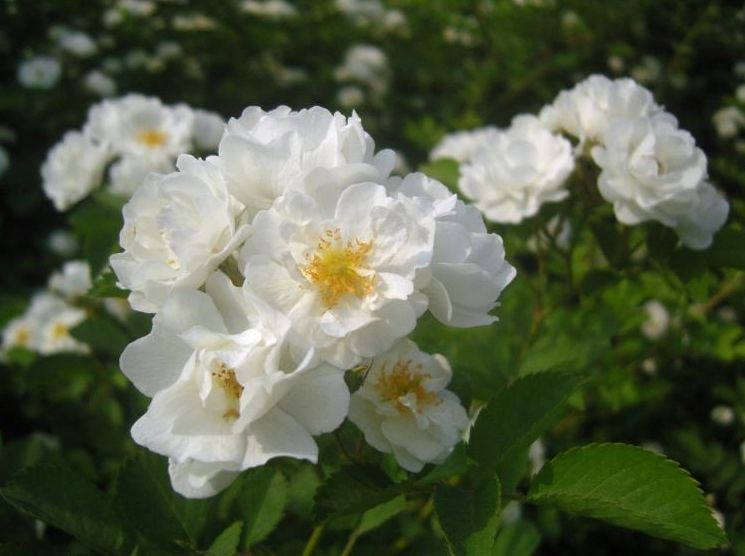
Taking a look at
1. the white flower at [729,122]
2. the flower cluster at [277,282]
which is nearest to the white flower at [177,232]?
the flower cluster at [277,282]

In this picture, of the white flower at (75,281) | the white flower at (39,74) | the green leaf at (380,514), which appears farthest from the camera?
the white flower at (39,74)

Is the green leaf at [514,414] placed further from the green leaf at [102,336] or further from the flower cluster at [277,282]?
the green leaf at [102,336]

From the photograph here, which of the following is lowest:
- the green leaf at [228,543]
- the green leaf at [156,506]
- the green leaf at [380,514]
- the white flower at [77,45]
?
the white flower at [77,45]

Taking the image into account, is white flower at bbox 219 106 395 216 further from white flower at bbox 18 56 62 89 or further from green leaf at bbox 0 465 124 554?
white flower at bbox 18 56 62 89

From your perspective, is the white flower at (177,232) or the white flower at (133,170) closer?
the white flower at (177,232)

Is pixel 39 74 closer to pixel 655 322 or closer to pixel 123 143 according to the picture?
pixel 123 143

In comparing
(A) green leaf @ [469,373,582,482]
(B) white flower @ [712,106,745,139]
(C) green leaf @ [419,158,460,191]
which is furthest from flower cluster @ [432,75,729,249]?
(B) white flower @ [712,106,745,139]

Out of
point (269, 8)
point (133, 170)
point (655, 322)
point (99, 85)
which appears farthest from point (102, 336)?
point (269, 8)
